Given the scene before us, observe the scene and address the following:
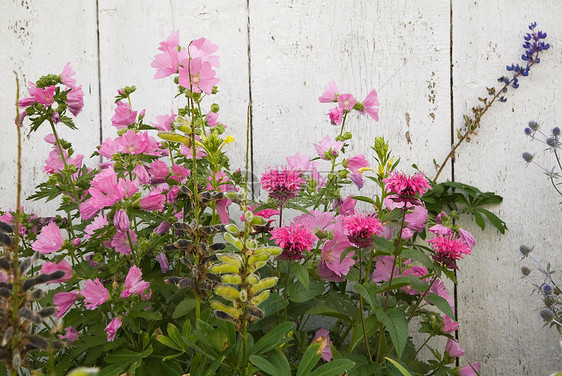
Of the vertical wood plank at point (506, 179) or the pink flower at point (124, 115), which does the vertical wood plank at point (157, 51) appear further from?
the vertical wood plank at point (506, 179)

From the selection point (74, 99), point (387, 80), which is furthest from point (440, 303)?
point (74, 99)

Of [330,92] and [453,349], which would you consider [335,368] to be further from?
[330,92]

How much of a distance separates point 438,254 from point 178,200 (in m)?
0.44

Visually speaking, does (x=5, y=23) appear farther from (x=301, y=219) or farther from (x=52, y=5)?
(x=301, y=219)

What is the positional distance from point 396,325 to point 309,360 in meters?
0.23

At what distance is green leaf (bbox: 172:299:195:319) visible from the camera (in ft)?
2.67

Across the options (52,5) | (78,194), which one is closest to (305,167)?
(78,194)

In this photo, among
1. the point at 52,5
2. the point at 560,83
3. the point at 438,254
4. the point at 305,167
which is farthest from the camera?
the point at 52,5

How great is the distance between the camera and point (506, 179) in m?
1.33

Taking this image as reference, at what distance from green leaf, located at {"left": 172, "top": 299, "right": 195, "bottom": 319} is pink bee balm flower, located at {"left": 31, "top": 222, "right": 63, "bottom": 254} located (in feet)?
0.87

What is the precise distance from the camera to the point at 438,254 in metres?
0.87

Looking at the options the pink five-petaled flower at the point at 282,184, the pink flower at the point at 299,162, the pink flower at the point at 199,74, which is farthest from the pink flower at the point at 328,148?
the pink flower at the point at 199,74

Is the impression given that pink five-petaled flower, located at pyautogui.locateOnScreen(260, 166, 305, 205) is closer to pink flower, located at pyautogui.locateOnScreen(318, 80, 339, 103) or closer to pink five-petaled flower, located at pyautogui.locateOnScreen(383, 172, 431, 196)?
pink five-petaled flower, located at pyautogui.locateOnScreen(383, 172, 431, 196)

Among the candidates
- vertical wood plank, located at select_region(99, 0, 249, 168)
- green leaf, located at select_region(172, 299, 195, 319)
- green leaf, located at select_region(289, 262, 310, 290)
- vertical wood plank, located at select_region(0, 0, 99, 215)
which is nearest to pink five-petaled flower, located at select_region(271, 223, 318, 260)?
green leaf, located at select_region(289, 262, 310, 290)
